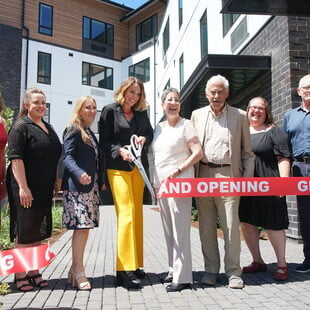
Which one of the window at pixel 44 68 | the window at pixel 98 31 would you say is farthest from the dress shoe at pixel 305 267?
the window at pixel 98 31

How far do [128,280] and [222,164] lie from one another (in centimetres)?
163

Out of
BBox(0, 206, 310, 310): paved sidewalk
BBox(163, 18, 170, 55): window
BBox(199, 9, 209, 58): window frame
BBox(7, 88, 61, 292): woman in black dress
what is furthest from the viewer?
BBox(163, 18, 170, 55): window

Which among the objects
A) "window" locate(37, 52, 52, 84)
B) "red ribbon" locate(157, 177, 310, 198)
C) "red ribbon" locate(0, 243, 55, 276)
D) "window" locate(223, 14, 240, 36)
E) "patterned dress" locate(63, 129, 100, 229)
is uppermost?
"window" locate(37, 52, 52, 84)

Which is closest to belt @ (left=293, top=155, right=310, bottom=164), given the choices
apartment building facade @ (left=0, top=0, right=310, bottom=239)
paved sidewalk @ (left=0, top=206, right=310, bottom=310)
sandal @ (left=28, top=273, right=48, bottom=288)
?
paved sidewalk @ (left=0, top=206, right=310, bottom=310)

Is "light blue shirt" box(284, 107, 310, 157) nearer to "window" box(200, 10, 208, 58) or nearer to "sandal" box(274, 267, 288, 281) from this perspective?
"sandal" box(274, 267, 288, 281)

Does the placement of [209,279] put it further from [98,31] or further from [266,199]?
[98,31]

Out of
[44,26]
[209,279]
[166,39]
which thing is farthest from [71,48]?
[209,279]

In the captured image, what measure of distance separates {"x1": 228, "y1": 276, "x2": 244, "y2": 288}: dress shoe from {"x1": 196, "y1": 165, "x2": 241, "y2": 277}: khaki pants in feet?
0.17

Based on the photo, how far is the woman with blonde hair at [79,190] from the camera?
3951mm

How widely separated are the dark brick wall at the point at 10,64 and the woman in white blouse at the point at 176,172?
18.2 meters

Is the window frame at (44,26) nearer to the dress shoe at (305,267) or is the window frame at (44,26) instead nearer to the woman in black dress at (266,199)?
the woman in black dress at (266,199)

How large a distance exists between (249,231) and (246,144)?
1.27 m

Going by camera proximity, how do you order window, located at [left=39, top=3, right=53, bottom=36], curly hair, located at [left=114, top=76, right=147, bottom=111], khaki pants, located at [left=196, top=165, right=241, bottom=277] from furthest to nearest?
window, located at [left=39, top=3, right=53, bottom=36] < curly hair, located at [left=114, top=76, right=147, bottom=111] < khaki pants, located at [left=196, top=165, right=241, bottom=277]

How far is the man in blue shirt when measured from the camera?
463 centimetres
